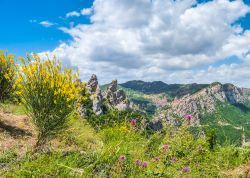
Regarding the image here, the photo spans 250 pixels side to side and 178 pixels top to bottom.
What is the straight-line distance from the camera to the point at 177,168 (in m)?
6.48

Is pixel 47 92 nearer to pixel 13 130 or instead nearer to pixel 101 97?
pixel 13 130

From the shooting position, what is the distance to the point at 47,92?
7570 mm

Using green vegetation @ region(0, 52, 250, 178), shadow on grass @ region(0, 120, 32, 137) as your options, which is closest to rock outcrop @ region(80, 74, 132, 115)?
shadow on grass @ region(0, 120, 32, 137)

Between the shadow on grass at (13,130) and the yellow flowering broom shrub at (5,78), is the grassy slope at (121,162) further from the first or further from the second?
the yellow flowering broom shrub at (5,78)

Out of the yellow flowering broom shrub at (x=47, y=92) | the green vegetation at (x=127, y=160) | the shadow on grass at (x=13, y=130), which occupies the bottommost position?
the green vegetation at (x=127, y=160)

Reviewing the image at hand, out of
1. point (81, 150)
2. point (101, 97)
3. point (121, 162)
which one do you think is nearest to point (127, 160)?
point (121, 162)

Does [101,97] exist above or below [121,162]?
above

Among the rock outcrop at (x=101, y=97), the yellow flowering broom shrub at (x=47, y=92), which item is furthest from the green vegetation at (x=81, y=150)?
the rock outcrop at (x=101, y=97)

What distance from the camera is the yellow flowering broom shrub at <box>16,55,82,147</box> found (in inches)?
297

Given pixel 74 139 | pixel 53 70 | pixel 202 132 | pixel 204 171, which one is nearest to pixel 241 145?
pixel 202 132

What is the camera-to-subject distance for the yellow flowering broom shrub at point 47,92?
7531 mm

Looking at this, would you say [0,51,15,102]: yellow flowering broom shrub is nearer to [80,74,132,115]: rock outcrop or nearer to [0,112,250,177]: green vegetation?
[0,112,250,177]: green vegetation

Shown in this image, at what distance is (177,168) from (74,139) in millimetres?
5107

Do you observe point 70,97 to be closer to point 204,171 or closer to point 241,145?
point 204,171
